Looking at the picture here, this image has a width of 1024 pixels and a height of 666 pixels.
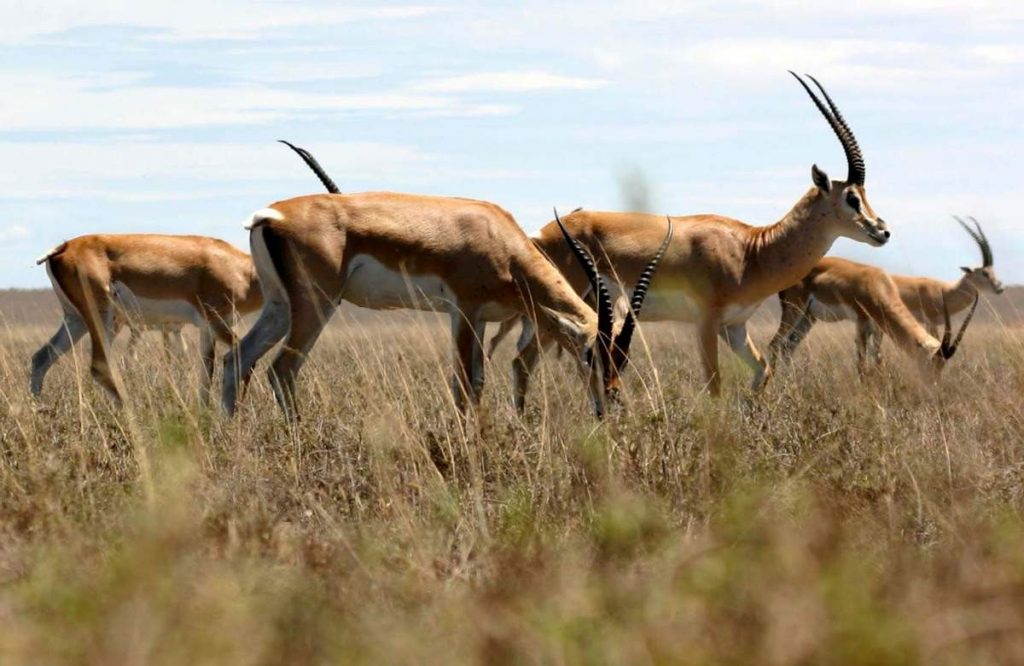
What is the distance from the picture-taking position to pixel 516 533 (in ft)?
17.8

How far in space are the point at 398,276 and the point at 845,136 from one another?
438 cm

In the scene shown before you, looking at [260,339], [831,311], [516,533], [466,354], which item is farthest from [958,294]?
[516,533]

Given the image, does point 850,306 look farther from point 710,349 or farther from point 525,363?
point 525,363

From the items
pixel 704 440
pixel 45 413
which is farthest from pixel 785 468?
pixel 45 413

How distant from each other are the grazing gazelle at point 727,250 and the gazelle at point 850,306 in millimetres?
2333

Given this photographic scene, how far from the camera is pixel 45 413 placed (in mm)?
7992

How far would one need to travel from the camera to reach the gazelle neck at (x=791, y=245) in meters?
12.3

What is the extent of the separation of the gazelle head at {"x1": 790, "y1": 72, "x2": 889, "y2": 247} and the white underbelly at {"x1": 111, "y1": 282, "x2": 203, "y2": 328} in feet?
17.7

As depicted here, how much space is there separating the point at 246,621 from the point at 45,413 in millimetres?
4791

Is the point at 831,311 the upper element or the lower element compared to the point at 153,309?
lower

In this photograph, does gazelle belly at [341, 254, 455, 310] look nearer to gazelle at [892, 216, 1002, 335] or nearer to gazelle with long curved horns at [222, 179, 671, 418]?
gazelle with long curved horns at [222, 179, 671, 418]

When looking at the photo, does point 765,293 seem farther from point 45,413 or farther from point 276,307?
point 45,413

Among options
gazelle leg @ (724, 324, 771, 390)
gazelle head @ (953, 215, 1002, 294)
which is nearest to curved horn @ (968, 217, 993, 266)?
gazelle head @ (953, 215, 1002, 294)

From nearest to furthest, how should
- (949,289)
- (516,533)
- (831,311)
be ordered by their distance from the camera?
(516,533)
(831,311)
(949,289)
